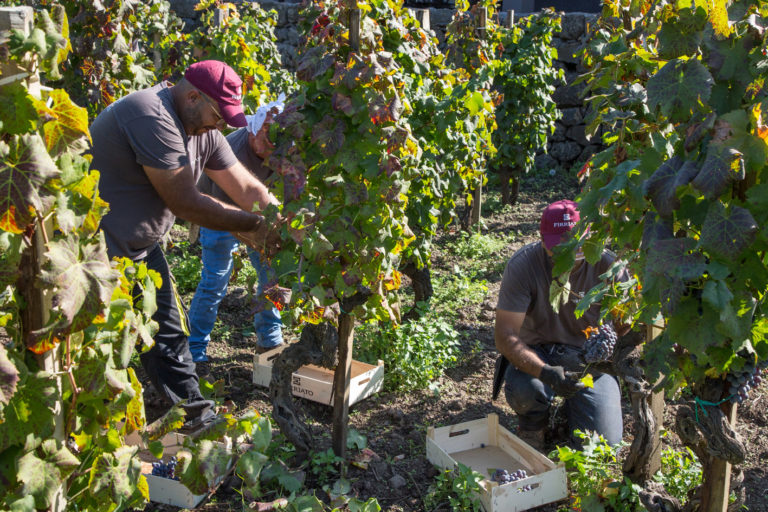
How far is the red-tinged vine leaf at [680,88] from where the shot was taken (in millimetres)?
1905

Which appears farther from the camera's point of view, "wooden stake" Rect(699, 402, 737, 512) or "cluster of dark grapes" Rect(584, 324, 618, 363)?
"cluster of dark grapes" Rect(584, 324, 618, 363)

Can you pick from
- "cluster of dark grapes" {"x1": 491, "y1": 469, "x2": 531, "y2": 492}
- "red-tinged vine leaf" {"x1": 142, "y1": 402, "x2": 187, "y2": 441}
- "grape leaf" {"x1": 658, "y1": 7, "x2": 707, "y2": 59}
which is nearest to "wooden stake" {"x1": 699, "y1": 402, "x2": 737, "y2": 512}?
"cluster of dark grapes" {"x1": 491, "y1": 469, "x2": 531, "y2": 492}

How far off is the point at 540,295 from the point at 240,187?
1.56 m

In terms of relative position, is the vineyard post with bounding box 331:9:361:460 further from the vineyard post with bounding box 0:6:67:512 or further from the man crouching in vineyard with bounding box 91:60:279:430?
the vineyard post with bounding box 0:6:67:512

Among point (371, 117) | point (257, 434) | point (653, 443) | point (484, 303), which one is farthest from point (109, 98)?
point (653, 443)

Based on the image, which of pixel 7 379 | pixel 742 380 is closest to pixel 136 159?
pixel 7 379

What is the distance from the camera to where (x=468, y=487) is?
9.95ft

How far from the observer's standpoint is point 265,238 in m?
3.22

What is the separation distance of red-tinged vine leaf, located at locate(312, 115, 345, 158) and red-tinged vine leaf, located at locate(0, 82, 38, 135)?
1.50 metres

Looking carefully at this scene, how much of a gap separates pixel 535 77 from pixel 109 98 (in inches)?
187

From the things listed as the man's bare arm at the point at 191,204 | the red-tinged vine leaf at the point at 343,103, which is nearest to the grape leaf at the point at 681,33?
the red-tinged vine leaf at the point at 343,103

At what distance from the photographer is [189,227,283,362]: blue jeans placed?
4422 millimetres

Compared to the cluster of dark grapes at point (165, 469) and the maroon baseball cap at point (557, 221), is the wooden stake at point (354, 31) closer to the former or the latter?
the maroon baseball cap at point (557, 221)

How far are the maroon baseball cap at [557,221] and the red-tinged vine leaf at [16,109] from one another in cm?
236
